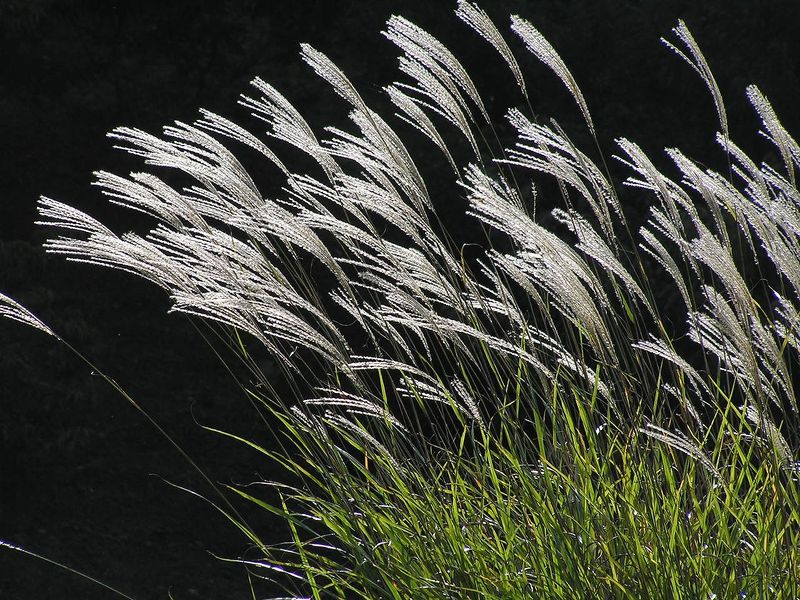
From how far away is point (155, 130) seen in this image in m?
7.65

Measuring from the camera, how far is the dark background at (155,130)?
5070 millimetres

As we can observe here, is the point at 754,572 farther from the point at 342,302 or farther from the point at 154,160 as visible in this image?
the point at 154,160

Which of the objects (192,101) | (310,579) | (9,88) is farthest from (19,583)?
(9,88)

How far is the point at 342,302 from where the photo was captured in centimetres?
238

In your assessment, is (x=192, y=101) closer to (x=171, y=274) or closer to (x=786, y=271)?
(x=171, y=274)

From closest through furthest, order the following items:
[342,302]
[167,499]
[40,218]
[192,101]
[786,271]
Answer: [786,271] → [342,302] → [167,499] → [40,218] → [192,101]

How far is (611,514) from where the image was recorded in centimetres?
217

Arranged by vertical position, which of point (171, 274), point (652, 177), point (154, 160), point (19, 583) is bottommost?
point (19, 583)

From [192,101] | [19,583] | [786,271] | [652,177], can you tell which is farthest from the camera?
[192,101]

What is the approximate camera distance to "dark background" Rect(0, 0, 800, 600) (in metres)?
5.07

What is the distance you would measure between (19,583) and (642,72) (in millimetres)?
5442

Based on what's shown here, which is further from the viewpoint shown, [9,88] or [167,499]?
[9,88]

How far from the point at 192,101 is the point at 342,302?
238 inches

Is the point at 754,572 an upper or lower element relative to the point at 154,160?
upper
